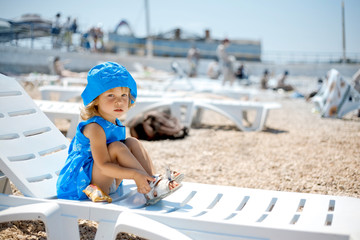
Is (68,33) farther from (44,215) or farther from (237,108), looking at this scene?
(44,215)

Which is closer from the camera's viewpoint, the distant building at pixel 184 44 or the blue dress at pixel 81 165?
the blue dress at pixel 81 165

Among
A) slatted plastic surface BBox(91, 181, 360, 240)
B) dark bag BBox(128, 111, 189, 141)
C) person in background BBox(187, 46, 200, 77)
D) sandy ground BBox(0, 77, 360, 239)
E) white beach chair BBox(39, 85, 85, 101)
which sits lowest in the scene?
sandy ground BBox(0, 77, 360, 239)

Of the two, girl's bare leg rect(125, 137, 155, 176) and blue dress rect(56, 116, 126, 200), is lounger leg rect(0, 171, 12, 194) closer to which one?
blue dress rect(56, 116, 126, 200)

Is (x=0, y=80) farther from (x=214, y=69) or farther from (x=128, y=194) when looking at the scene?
(x=214, y=69)


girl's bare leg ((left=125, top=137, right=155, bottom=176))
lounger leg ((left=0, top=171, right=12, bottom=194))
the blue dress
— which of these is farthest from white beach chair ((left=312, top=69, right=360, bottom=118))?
lounger leg ((left=0, top=171, right=12, bottom=194))

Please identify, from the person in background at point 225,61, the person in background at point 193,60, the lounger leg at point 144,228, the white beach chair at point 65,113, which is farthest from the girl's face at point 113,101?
the person in background at point 193,60

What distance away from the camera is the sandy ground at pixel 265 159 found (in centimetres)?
290

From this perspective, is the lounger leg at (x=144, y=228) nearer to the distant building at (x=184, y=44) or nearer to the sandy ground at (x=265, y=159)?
Result: the sandy ground at (x=265, y=159)

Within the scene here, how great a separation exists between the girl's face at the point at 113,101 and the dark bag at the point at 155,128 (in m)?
3.09

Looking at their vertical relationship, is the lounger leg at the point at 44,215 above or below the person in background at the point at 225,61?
below

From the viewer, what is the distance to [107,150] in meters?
1.90

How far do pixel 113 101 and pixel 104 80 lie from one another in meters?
0.13

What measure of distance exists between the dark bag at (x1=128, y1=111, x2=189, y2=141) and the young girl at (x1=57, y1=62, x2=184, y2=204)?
3010mm

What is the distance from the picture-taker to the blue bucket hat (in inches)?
72.7
